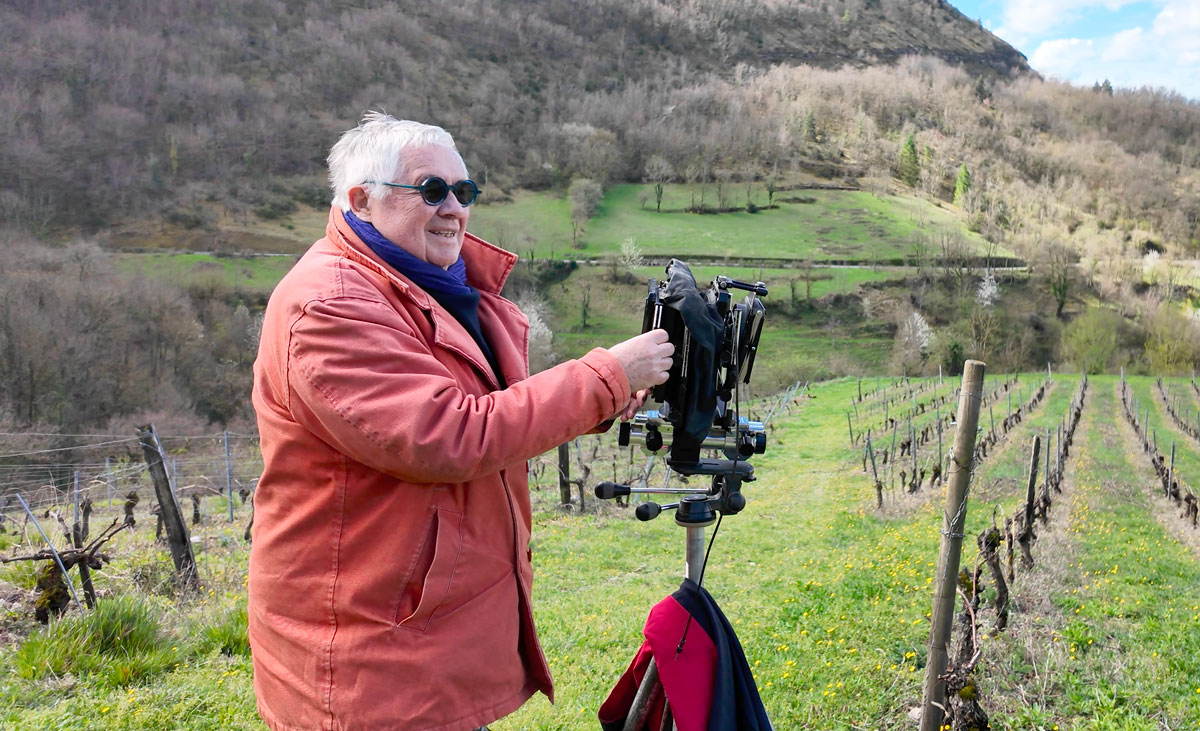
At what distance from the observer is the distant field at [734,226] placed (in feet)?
205

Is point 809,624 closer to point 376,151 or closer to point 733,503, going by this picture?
point 733,503

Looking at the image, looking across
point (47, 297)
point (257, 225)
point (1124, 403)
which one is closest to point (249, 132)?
point (257, 225)

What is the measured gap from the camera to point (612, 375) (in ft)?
4.94

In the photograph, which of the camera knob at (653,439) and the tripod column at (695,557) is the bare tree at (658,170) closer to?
the tripod column at (695,557)

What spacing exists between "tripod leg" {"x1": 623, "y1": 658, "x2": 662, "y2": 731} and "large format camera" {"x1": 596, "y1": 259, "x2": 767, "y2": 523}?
479mm

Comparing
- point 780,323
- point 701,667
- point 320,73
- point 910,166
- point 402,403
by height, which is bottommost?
point 780,323

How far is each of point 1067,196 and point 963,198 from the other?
20.6 metres

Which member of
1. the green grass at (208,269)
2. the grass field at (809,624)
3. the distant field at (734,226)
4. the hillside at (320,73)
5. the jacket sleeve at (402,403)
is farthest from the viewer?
the hillside at (320,73)

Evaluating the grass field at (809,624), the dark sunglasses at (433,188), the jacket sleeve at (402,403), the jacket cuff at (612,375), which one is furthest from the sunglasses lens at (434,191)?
the grass field at (809,624)

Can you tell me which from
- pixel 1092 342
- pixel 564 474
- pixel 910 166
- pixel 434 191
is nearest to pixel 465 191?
pixel 434 191

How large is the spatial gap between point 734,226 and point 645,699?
68582 millimetres

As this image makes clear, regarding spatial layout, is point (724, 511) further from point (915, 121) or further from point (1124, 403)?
point (915, 121)

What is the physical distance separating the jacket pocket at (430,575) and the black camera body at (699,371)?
560mm

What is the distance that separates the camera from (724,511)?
1.87 m
